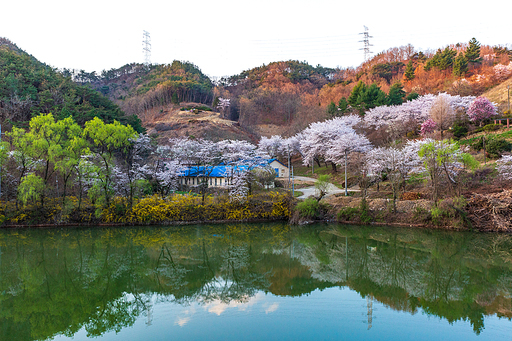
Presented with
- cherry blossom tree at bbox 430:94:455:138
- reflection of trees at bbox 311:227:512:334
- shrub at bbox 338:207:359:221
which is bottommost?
reflection of trees at bbox 311:227:512:334

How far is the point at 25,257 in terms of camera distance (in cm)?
1588

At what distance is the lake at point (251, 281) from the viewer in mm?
8836

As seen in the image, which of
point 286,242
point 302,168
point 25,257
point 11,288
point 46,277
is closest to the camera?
point 11,288

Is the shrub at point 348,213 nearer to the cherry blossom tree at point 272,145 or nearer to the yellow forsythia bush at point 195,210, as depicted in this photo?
the yellow forsythia bush at point 195,210

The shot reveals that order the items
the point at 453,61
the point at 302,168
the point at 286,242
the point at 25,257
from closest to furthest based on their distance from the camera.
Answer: the point at 25,257
the point at 286,242
the point at 302,168
the point at 453,61

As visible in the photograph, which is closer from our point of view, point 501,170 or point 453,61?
point 501,170

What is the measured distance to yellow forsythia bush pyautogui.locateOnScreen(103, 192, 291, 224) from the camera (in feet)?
79.2

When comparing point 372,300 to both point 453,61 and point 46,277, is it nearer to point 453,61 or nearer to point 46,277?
point 46,277

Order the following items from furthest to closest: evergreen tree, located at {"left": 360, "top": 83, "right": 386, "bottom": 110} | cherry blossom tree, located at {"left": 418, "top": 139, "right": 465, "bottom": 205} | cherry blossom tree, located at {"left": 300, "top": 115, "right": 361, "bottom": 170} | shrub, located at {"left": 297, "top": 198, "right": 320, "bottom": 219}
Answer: evergreen tree, located at {"left": 360, "top": 83, "right": 386, "bottom": 110}
cherry blossom tree, located at {"left": 300, "top": 115, "right": 361, "bottom": 170}
shrub, located at {"left": 297, "top": 198, "right": 320, "bottom": 219}
cherry blossom tree, located at {"left": 418, "top": 139, "right": 465, "bottom": 205}

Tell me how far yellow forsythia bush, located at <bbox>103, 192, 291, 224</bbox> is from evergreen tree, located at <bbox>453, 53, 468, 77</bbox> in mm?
48367

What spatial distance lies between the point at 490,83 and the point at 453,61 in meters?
10.0

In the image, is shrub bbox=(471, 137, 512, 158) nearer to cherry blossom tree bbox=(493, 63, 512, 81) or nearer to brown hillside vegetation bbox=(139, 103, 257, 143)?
cherry blossom tree bbox=(493, 63, 512, 81)

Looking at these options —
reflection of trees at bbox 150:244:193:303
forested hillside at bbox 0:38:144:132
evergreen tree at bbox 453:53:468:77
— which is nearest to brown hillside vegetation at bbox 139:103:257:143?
forested hillside at bbox 0:38:144:132

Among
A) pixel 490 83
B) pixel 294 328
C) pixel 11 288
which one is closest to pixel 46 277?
pixel 11 288
